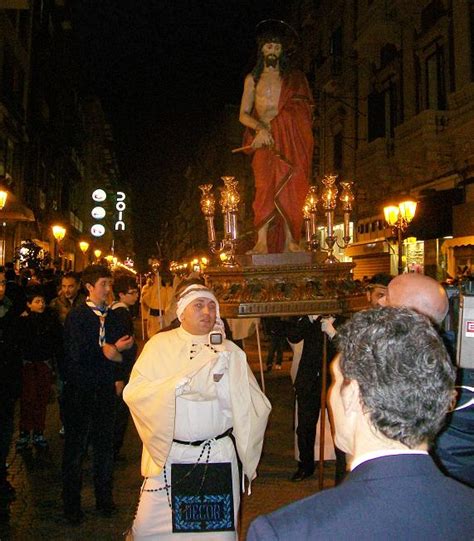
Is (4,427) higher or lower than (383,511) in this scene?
lower

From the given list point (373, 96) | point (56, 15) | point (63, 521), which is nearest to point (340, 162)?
point (373, 96)

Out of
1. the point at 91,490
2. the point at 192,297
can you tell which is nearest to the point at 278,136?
the point at 192,297

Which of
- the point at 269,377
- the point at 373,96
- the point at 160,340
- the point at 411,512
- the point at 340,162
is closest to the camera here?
the point at 411,512

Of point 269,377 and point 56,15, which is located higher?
point 56,15

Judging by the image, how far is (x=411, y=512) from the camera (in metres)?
1.26

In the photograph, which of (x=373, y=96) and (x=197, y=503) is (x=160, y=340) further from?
(x=373, y=96)

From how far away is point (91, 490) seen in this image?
236 inches

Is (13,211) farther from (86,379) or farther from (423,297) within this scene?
(423,297)

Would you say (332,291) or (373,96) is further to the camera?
(373,96)

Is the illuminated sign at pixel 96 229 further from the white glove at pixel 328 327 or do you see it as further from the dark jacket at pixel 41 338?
the white glove at pixel 328 327

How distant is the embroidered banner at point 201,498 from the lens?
137 inches

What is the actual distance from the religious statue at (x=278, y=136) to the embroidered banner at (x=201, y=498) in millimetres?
2612

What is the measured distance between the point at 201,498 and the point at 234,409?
572mm

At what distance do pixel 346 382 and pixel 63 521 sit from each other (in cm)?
446
